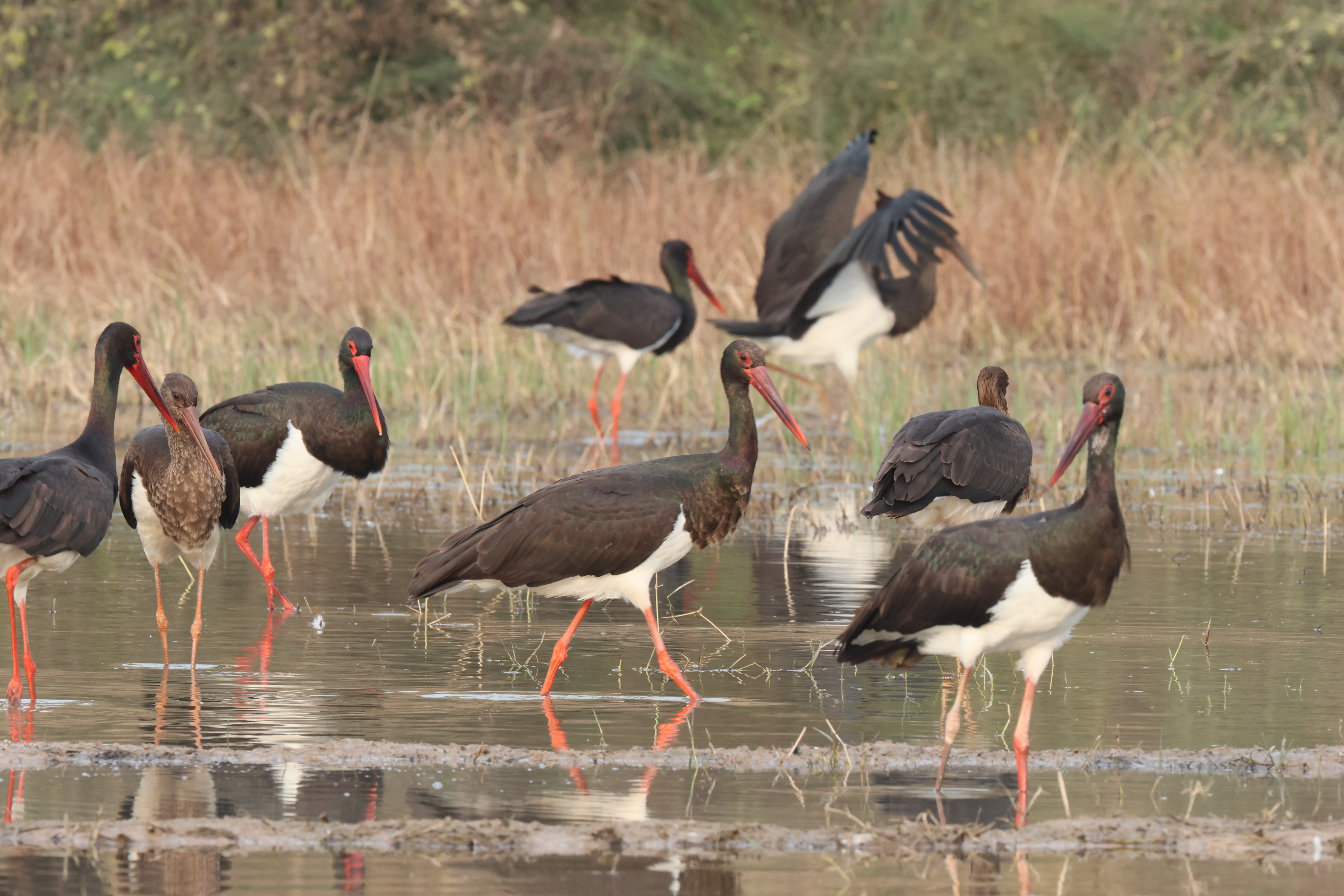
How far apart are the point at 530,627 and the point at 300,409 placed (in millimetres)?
1796

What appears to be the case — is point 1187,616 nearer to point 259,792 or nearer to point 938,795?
point 938,795

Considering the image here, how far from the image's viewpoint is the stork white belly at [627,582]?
21.4ft

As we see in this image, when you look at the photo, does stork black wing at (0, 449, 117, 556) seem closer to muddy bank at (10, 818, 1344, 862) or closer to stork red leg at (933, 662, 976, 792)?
muddy bank at (10, 818, 1344, 862)

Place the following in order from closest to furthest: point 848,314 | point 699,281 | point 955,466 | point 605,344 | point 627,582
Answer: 1. point 627,582
2. point 955,466
3. point 848,314
4. point 605,344
5. point 699,281

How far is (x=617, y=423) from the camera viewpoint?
12875 millimetres

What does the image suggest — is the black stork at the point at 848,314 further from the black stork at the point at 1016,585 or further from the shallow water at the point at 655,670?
the black stork at the point at 1016,585

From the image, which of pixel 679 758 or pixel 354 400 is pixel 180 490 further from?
pixel 679 758

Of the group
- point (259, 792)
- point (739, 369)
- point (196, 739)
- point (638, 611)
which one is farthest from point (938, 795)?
point (638, 611)

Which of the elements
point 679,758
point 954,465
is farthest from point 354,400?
point 679,758

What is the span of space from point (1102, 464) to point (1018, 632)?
0.49 metres

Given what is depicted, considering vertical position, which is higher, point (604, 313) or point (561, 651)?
point (604, 313)

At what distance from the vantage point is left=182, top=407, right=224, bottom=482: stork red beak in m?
6.80

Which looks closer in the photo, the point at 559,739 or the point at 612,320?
the point at 559,739

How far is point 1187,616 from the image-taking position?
760 cm
